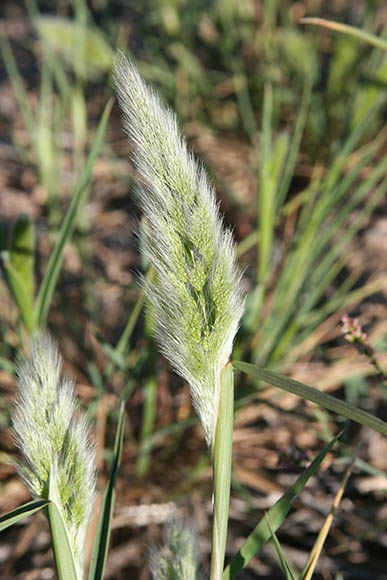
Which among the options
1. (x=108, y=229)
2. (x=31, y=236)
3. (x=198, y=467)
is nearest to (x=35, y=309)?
(x=31, y=236)

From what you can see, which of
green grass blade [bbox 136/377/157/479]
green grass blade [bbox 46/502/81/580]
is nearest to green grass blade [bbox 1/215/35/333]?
green grass blade [bbox 136/377/157/479]

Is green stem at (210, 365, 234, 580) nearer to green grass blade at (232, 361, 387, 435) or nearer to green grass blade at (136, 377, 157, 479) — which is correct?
green grass blade at (232, 361, 387, 435)

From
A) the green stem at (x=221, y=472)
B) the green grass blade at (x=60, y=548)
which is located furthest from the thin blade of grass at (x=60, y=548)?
the green stem at (x=221, y=472)

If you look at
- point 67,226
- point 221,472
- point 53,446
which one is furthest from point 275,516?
point 67,226

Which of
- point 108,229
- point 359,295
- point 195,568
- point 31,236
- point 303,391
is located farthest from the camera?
point 108,229

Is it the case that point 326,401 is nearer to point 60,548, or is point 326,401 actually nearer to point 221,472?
point 221,472

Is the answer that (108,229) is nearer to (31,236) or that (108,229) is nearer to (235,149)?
(235,149)
